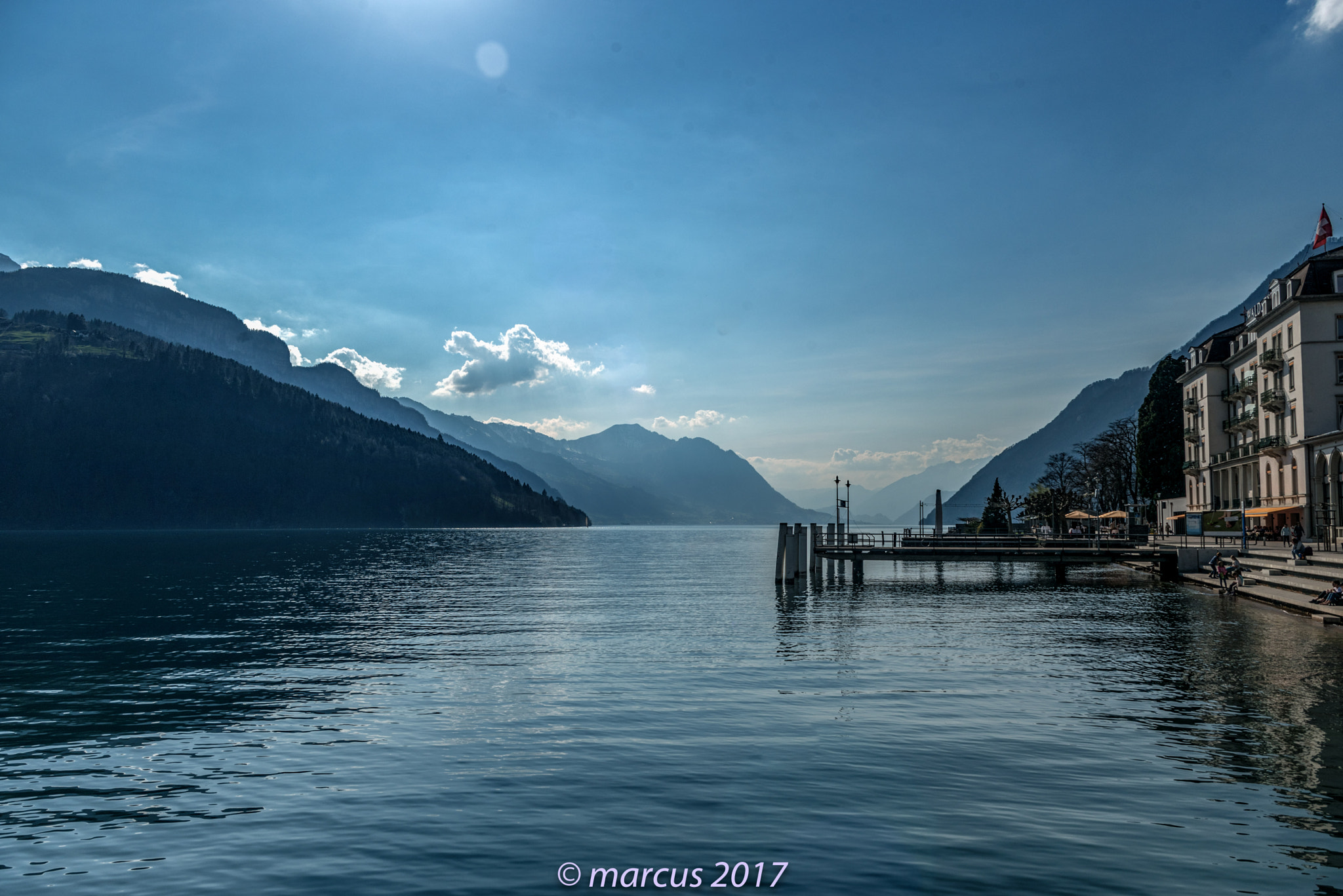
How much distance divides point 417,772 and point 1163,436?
10942 centimetres

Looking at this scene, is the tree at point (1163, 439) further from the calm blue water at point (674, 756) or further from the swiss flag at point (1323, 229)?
the calm blue water at point (674, 756)

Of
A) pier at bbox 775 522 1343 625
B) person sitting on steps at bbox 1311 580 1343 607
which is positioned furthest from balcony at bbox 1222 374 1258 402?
person sitting on steps at bbox 1311 580 1343 607

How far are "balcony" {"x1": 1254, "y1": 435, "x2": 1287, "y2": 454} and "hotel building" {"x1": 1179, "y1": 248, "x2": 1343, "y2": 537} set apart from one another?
0.08 meters

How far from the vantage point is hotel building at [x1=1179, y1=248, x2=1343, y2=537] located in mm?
64812

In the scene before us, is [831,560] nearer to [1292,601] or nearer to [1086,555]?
[1086,555]

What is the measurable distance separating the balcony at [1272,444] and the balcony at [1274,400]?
244cm

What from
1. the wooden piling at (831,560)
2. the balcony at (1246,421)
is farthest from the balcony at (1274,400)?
the wooden piling at (831,560)

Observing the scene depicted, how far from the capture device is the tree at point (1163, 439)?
103 meters

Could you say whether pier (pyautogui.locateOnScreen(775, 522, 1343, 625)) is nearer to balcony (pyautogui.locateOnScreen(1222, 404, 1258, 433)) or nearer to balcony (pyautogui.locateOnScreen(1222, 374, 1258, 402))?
balcony (pyautogui.locateOnScreen(1222, 404, 1258, 433))

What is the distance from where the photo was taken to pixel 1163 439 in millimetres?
103562

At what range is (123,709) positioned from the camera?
21.7m

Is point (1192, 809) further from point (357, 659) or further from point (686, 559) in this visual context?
point (686, 559)

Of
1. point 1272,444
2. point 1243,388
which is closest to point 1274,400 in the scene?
point 1272,444

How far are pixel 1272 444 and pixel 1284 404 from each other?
354cm
